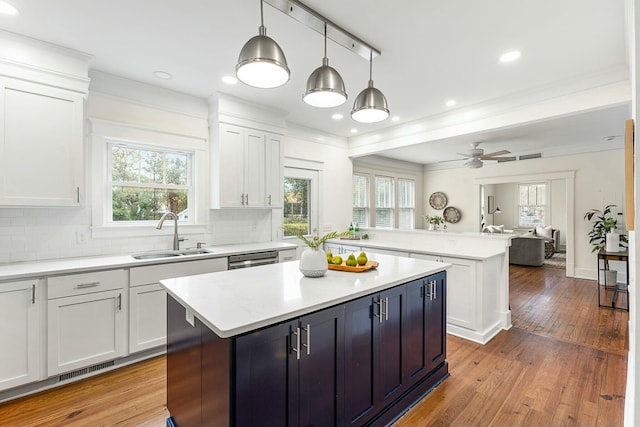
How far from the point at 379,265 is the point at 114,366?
8.31ft

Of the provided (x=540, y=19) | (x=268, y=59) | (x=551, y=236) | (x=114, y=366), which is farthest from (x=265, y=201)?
(x=551, y=236)

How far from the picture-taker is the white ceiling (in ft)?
6.82

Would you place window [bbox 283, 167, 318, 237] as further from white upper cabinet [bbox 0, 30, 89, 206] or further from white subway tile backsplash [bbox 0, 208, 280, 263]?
white upper cabinet [bbox 0, 30, 89, 206]

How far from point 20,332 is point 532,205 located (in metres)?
12.3

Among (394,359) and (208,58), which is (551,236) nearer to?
(394,359)

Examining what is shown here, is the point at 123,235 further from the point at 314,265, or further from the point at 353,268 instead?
the point at 353,268

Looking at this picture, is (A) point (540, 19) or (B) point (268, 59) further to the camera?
(A) point (540, 19)

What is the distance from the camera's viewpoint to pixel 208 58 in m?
2.77

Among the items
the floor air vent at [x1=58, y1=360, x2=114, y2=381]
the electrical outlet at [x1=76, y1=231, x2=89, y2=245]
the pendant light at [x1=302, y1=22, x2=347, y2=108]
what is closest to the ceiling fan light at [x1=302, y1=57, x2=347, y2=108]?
the pendant light at [x1=302, y1=22, x2=347, y2=108]

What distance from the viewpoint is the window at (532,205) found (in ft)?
32.2

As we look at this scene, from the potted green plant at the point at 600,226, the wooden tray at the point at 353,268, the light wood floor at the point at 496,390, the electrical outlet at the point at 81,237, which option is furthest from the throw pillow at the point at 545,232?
the electrical outlet at the point at 81,237

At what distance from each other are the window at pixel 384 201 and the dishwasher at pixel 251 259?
402cm

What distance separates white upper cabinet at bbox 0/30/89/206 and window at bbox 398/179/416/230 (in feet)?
22.6

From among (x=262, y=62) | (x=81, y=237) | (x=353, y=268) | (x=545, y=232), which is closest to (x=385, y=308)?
(x=353, y=268)
